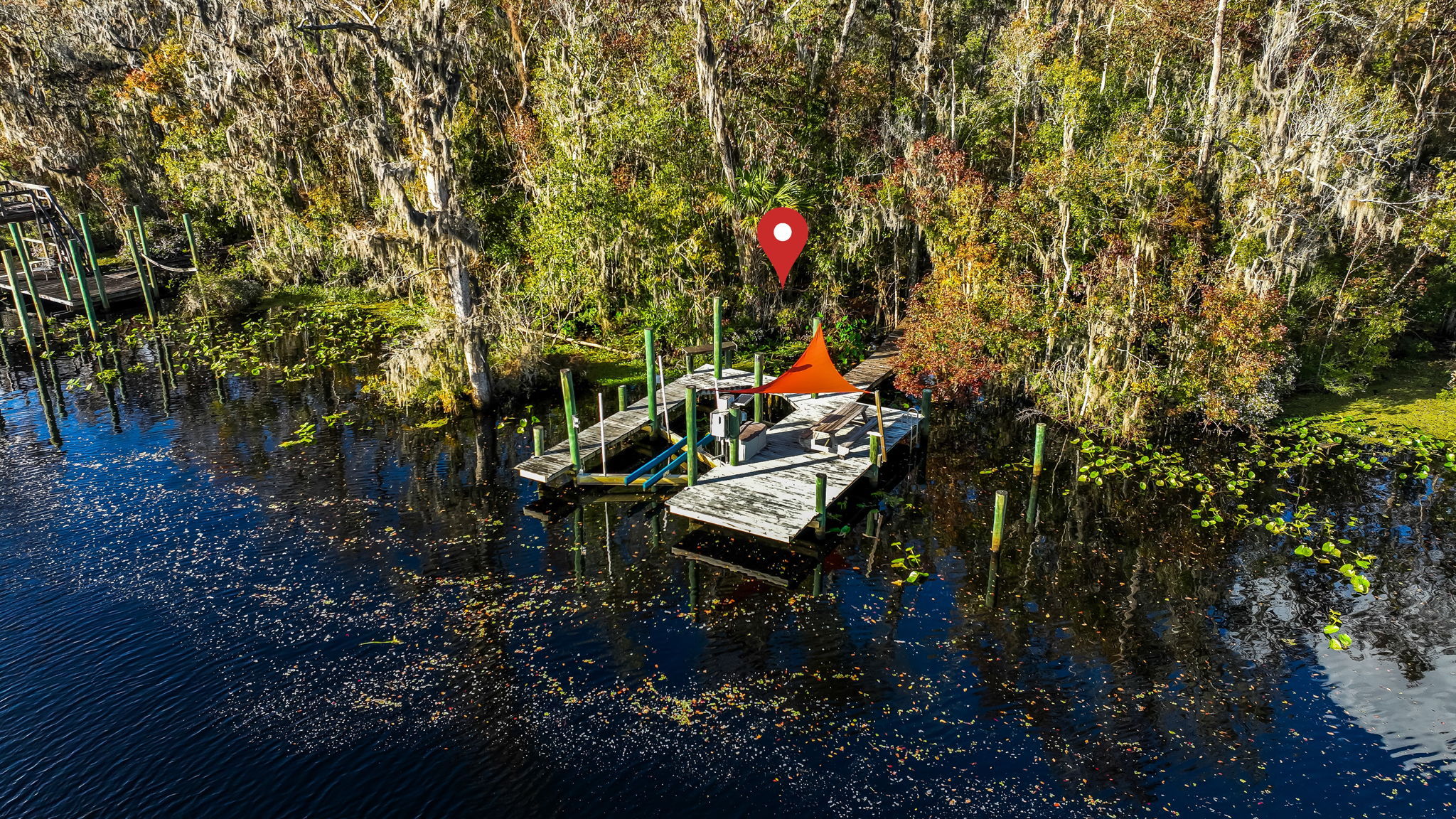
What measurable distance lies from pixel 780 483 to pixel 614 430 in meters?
6.05

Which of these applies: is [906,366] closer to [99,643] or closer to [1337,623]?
[1337,623]

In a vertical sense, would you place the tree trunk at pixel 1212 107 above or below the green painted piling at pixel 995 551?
above

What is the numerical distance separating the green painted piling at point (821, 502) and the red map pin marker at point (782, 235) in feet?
42.9

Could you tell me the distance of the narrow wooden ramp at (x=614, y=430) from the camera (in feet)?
72.4

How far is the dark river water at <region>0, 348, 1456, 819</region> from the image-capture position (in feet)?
41.2

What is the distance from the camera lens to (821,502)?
1927 centimetres

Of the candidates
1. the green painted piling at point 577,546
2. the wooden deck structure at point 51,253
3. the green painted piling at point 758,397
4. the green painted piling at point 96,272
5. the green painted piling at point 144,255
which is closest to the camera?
the green painted piling at point 577,546

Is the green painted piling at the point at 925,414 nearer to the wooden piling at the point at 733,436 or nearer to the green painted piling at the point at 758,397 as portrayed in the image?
the green painted piling at the point at 758,397

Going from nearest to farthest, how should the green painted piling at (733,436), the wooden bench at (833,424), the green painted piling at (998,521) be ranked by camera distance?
1. the green painted piling at (998,521)
2. the green painted piling at (733,436)
3. the wooden bench at (833,424)

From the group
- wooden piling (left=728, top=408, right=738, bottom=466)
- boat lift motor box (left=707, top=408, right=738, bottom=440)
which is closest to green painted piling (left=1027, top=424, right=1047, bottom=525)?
wooden piling (left=728, top=408, right=738, bottom=466)

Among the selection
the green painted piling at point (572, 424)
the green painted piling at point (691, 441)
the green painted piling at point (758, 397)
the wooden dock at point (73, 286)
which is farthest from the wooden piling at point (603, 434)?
the wooden dock at point (73, 286)

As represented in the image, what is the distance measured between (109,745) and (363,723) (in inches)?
158

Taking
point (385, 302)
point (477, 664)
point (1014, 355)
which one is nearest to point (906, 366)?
point (1014, 355)

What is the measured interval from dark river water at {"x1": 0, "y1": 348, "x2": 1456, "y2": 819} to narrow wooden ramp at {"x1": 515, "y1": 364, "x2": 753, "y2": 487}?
866mm
